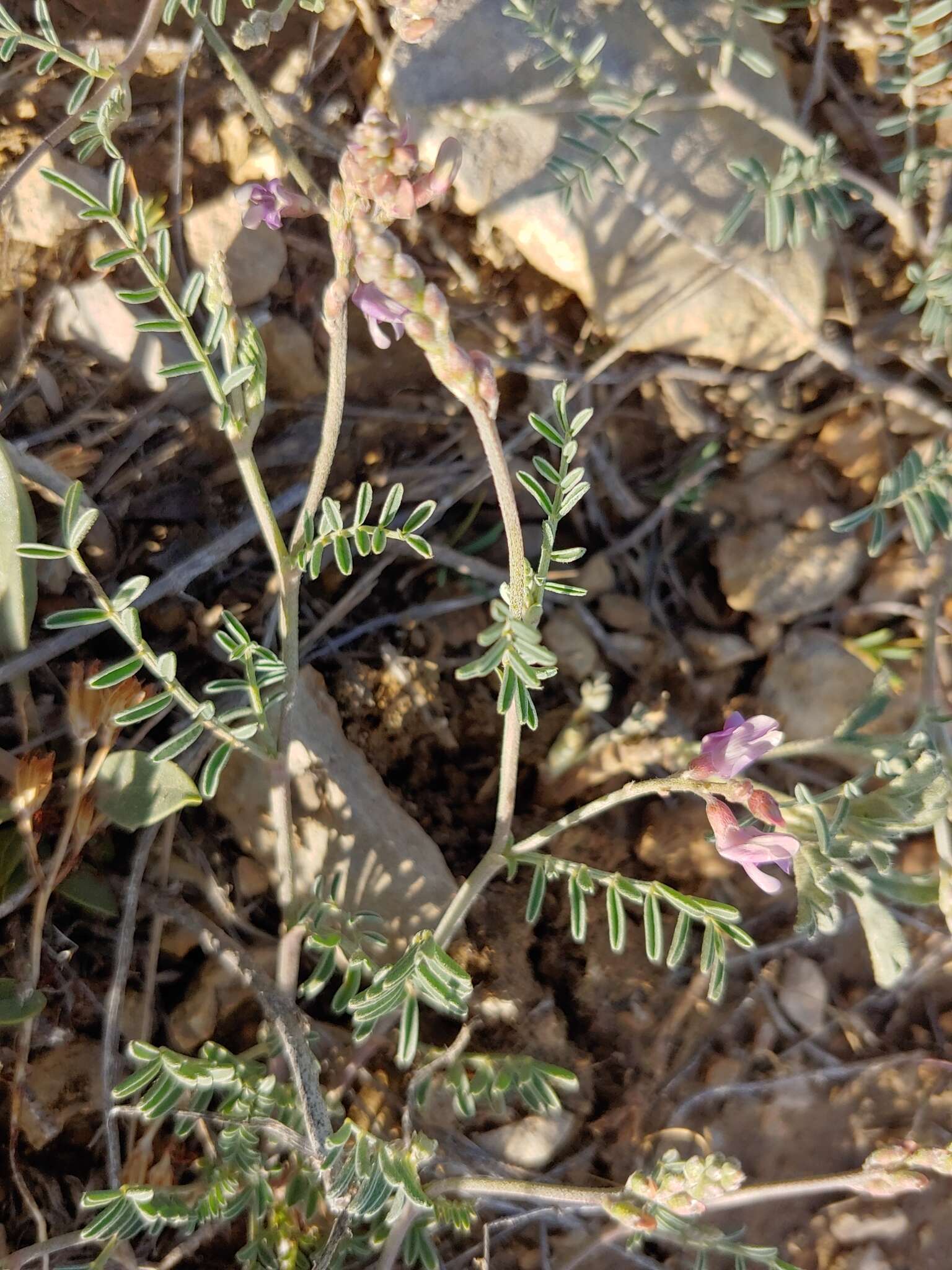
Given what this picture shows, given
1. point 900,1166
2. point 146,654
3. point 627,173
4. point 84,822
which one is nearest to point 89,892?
point 84,822

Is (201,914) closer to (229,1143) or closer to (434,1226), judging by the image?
(229,1143)

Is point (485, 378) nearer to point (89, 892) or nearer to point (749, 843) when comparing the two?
point (749, 843)

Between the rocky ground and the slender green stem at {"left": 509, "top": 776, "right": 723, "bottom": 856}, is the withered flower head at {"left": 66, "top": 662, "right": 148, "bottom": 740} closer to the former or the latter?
the rocky ground

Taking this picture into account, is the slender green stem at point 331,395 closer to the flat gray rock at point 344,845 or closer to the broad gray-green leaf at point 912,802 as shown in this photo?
the flat gray rock at point 344,845

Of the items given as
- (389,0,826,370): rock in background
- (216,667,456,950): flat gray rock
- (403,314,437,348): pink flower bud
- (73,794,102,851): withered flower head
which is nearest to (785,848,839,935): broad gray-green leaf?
(216,667,456,950): flat gray rock

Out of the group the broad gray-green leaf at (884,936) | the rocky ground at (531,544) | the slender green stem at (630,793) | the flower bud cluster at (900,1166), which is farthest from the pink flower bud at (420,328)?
the flower bud cluster at (900,1166)
